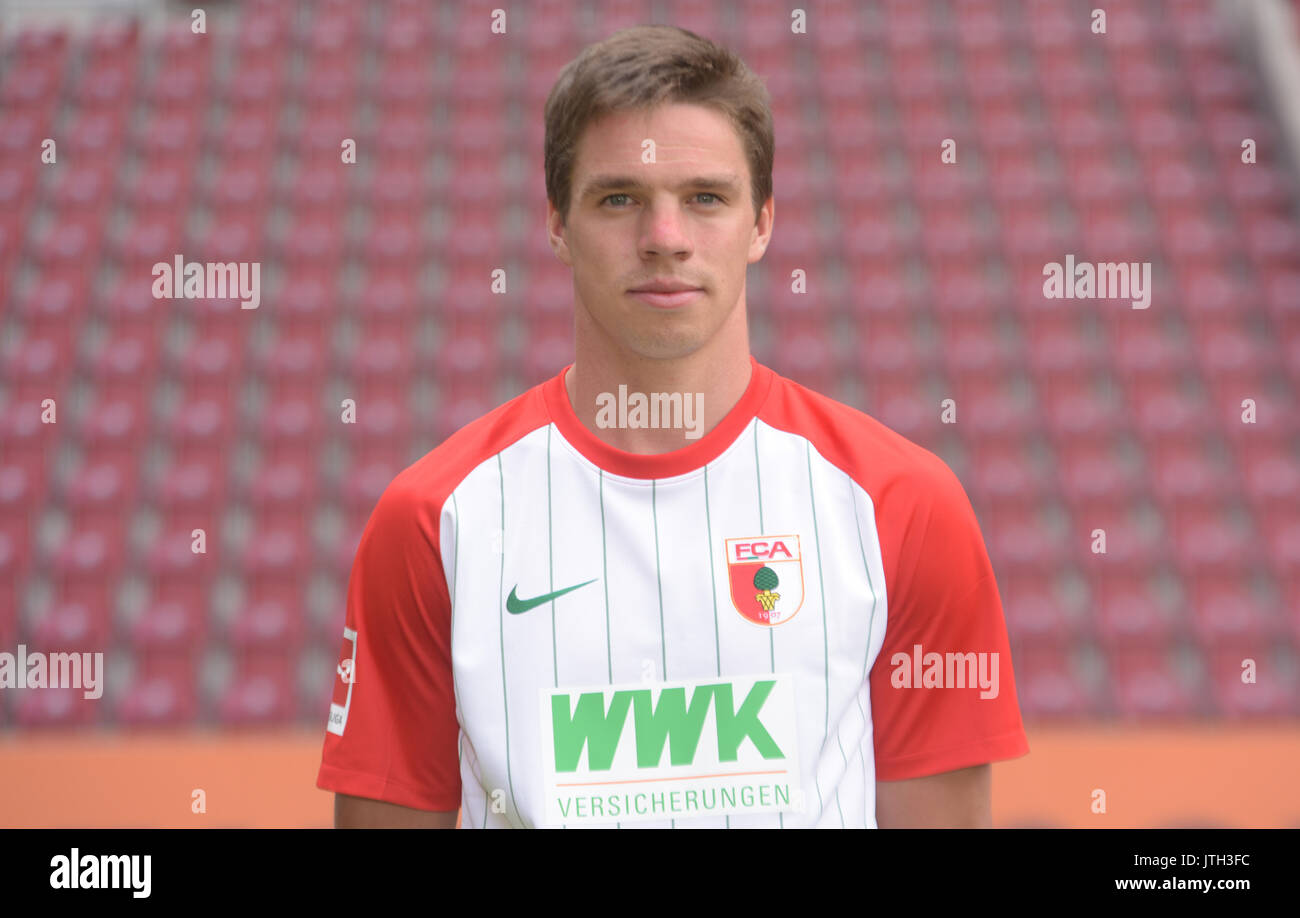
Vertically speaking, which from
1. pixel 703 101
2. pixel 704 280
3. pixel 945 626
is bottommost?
pixel 945 626

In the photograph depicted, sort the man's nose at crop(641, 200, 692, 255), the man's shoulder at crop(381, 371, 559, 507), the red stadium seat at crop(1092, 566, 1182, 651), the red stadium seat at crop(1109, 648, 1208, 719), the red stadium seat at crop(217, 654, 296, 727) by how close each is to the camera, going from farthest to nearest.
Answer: the red stadium seat at crop(1092, 566, 1182, 651)
the red stadium seat at crop(217, 654, 296, 727)
the red stadium seat at crop(1109, 648, 1208, 719)
the man's shoulder at crop(381, 371, 559, 507)
the man's nose at crop(641, 200, 692, 255)

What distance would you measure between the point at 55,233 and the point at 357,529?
233cm

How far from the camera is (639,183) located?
1.08 m

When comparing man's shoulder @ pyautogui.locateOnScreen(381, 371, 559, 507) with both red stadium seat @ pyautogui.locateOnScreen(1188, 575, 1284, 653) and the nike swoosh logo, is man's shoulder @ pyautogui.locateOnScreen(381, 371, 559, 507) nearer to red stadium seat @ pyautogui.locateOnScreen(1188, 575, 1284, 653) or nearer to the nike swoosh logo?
the nike swoosh logo

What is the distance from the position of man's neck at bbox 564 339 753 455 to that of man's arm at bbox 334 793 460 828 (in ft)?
1.37

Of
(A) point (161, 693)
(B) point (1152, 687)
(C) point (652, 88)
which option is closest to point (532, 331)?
(A) point (161, 693)

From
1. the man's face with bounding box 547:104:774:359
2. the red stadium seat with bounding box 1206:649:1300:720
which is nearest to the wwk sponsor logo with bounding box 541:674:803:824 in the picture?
the man's face with bounding box 547:104:774:359

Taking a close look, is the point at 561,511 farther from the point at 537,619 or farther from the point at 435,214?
the point at 435,214

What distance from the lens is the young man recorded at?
1094 millimetres

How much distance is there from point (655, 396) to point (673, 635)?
0.76 ft

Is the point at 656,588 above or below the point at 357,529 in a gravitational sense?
below

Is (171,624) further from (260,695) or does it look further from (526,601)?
(526,601)

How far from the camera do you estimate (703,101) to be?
1.11 meters

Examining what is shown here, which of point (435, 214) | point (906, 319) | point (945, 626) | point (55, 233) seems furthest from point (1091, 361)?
point (55, 233)
